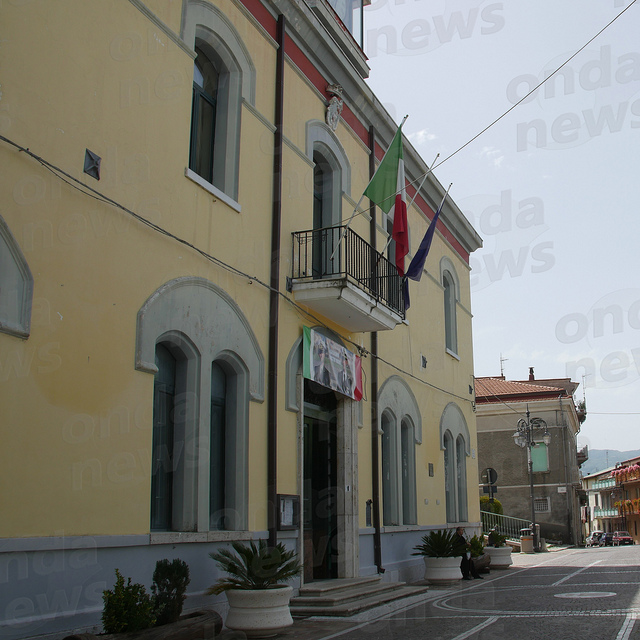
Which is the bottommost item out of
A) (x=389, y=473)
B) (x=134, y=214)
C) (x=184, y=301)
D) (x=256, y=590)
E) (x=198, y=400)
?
(x=256, y=590)

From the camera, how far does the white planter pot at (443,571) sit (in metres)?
15.7

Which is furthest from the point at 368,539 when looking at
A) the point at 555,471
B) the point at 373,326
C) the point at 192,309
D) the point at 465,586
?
the point at 555,471

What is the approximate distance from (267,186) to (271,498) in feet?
15.4

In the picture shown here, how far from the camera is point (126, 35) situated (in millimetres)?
8992

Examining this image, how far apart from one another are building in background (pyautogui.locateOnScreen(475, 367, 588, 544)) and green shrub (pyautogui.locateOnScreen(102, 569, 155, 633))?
3710cm

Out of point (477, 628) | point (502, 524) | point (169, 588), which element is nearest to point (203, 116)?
point (169, 588)

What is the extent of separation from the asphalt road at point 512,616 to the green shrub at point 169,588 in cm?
161

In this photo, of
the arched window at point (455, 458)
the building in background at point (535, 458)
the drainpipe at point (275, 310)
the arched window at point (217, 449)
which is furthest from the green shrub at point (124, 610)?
the building in background at point (535, 458)

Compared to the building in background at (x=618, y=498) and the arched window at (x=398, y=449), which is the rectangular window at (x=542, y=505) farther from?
the building in background at (x=618, y=498)

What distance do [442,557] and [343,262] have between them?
21.9 feet

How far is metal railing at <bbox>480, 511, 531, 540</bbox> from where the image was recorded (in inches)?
1284

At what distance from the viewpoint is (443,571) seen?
618 inches

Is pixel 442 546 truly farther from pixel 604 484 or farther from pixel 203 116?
pixel 604 484

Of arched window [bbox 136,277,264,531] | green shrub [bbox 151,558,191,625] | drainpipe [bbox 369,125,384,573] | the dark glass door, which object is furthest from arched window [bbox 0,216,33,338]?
drainpipe [bbox 369,125,384,573]
